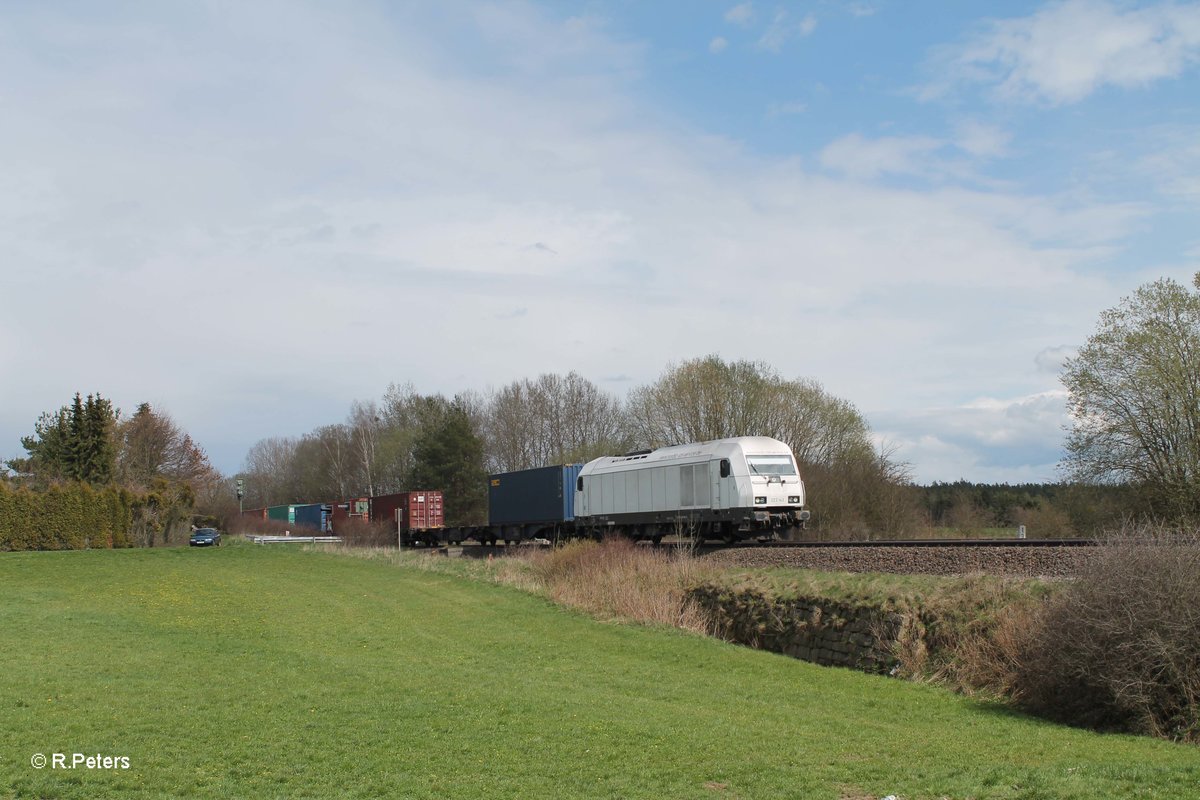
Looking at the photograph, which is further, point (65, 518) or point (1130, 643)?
point (65, 518)

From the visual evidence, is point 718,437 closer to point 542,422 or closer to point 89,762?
point 542,422

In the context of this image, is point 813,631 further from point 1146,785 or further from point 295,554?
point 295,554

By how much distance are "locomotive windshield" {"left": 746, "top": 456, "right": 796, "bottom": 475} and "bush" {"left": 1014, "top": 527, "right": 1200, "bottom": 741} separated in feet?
50.0

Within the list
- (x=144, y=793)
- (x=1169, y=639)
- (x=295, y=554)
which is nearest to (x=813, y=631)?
(x=1169, y=639)

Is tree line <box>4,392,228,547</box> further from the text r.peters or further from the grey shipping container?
the text r.peters

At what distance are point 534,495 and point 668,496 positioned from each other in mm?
11021

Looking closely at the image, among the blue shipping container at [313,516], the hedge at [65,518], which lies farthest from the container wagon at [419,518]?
the blue shipping container at [313,516]

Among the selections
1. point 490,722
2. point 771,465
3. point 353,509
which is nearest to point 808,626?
point 490,722

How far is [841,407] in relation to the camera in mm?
51031

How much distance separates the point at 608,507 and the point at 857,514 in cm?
1502

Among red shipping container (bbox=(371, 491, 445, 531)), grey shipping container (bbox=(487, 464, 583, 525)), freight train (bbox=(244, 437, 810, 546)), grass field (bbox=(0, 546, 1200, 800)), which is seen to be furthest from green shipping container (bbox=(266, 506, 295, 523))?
grass field (bbox=(0, 546, 1200, 800))

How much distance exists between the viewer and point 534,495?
40.3 meters

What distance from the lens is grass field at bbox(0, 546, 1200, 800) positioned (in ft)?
26.7

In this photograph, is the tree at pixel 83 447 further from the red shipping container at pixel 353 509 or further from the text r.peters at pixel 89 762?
the text r.peters at pixel 89 762
